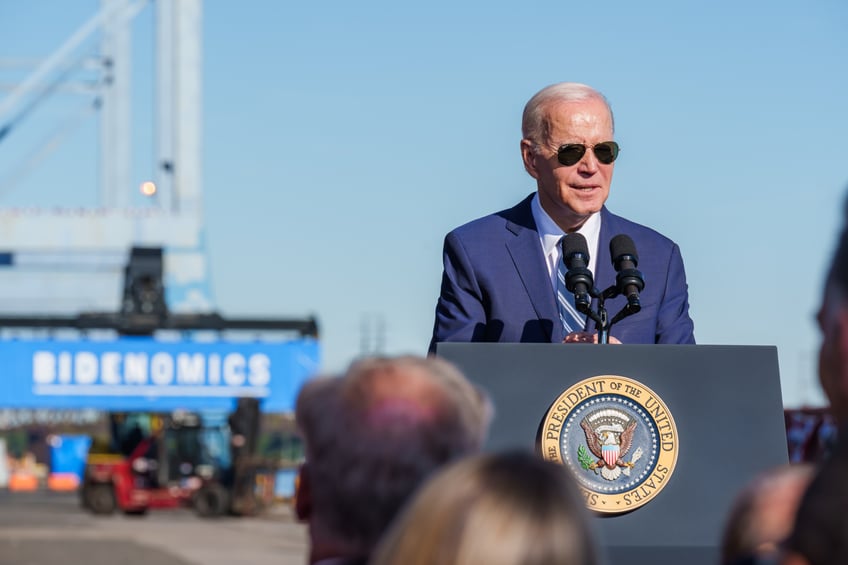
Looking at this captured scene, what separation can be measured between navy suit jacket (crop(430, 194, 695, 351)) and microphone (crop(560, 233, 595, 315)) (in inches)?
6.4

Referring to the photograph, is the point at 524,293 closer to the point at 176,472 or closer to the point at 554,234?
the point at 554,234

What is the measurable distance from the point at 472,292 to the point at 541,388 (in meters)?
0.69

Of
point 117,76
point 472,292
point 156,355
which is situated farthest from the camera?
point 117,76

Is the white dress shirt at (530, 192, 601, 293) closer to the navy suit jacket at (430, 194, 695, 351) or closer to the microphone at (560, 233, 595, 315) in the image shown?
the navy suit jacket at (430, 194, 695, 351)

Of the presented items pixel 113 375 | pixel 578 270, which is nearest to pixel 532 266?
pixel 578 270

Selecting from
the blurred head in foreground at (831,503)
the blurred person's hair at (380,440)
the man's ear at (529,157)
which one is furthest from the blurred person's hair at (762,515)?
the man's ear at (529,157)

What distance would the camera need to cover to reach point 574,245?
3.85 m

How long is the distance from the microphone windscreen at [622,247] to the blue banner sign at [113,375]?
77.4ft

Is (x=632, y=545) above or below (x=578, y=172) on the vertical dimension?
below

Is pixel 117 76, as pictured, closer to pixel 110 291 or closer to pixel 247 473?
pixel 110 291

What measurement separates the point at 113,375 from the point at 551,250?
23.7m

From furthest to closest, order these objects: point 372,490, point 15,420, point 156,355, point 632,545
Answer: point 15,420, point 156,355, point 632,545, point 372,490

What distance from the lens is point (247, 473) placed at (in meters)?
33.2

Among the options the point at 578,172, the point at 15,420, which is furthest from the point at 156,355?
the point at 15,420
